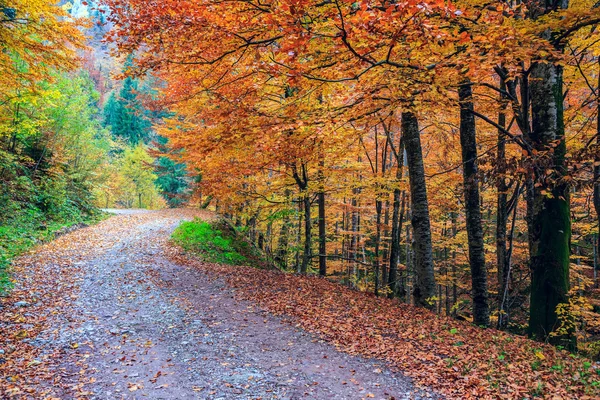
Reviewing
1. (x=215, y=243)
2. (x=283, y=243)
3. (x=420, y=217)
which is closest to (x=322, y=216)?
(x=420, y=217)

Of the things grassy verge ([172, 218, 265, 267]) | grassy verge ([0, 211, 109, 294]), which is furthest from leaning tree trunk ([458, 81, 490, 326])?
grassy verge ([0, 211, 109, 294])

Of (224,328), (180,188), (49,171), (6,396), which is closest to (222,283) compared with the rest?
(224,328)

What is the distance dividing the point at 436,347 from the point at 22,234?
12.5m

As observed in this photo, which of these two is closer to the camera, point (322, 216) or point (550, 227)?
point (550, 227)

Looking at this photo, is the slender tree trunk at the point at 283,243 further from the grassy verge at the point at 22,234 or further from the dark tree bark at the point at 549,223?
the dark tree bark at the point at 549,223

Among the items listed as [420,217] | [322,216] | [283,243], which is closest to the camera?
[420,217]

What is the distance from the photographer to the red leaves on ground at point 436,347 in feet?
15.0

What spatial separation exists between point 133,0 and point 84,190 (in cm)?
1595

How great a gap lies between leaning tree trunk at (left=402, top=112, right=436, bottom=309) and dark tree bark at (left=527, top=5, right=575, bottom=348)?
89.3 inches

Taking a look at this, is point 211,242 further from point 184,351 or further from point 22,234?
point 184,351

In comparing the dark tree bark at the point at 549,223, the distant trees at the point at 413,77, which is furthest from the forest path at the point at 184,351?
the dark tree bark at the point at 549,223

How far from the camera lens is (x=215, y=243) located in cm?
1475

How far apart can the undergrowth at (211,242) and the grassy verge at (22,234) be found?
4.32 m

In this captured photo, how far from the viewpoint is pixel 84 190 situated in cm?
1861
